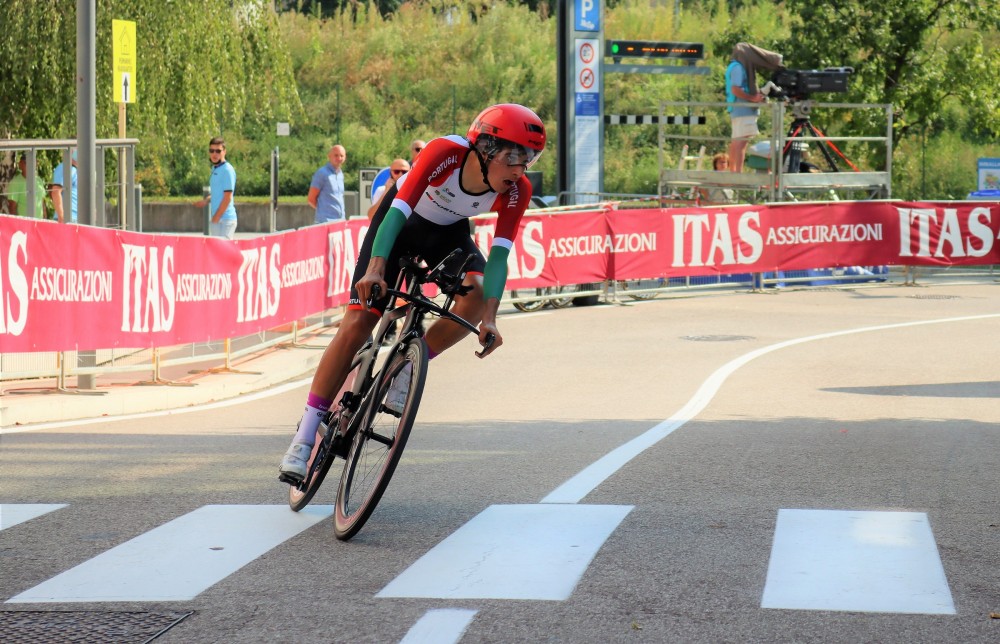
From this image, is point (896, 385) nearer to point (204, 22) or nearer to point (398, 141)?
point (204, 22)

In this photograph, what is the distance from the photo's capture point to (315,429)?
22.6ft

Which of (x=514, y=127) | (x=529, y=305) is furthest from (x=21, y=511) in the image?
(x=529, y=305)

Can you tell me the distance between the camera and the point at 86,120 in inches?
482

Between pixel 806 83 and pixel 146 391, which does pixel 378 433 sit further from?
pixel 806 83

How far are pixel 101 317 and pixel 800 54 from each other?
2658 centimetres

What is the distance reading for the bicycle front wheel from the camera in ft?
20.6

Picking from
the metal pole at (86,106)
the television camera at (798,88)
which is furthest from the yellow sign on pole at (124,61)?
the television camera at (798,88)

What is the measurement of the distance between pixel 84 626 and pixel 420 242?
2554mm

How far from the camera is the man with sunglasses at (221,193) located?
19281mm

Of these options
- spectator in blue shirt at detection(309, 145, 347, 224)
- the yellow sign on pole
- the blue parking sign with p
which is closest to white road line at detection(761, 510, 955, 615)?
the yellow sign on pole

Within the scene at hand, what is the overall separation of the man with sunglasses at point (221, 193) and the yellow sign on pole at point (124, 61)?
401 cm

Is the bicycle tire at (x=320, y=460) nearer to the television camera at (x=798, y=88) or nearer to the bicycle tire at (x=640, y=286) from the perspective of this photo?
the bicycle tire at (x=640, y=286)

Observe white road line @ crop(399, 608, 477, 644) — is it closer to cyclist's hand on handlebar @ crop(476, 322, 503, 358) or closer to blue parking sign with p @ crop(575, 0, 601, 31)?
cyclist's hand on handlebar @ crop(476, 322, 503, 358)

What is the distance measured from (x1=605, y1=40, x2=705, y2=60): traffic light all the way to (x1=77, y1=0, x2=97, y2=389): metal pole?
18046 millimetres
